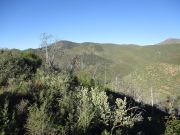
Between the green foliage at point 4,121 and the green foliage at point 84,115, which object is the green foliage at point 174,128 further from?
the green foliage at point 4,121

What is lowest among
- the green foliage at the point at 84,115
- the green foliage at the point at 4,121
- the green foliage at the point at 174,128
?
the green foliage at the point at 174,128

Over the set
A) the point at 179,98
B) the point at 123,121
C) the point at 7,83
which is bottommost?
the point at 179,98

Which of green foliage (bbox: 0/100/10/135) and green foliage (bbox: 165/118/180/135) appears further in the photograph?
green foliage (bbox: 165/118/180/135)

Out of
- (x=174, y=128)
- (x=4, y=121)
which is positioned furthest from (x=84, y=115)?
(x=174, y=128)

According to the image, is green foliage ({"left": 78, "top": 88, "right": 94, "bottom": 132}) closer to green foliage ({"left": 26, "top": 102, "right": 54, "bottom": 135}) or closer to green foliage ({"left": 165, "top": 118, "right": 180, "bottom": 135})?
green foliage ({"left": 26, "top": 102, "right": 54, "bottom": 135})

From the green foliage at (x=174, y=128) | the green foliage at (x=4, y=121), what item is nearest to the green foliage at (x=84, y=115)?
the green foliage at (x=4, y=121)

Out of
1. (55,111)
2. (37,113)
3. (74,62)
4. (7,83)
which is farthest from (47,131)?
(74,62)

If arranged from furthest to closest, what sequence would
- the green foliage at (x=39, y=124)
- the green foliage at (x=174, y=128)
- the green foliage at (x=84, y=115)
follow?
the green foliage at (x=174, y=128) < the green foliage at (x=84, y=115) < the green foliage at (x=39, y=124)

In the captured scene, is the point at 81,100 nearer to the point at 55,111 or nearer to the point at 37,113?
the point at 55,111

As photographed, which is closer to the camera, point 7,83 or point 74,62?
point 7,83

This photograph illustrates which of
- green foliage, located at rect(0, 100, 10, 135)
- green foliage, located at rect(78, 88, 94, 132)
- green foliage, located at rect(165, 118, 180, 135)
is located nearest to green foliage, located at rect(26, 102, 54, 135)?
green foliage, located at rect(0, 100, 10, 135)

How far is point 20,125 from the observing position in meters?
22.3

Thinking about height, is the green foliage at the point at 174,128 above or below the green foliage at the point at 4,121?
below

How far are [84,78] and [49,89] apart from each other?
14.1 m
